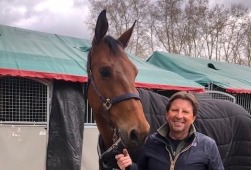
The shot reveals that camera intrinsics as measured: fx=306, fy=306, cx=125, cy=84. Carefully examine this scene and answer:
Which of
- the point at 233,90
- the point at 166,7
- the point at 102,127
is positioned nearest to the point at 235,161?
the point at 102,127

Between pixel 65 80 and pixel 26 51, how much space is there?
103 cm

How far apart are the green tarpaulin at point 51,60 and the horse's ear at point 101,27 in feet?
8.25

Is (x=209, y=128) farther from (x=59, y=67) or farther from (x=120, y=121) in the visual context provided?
(x=59, y=67)

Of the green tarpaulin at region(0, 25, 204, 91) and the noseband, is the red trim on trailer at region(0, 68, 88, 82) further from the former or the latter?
the noseband

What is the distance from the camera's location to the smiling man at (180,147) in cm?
172

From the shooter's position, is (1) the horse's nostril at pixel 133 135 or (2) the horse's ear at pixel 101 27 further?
(2) the horse's ear at pixel 101 27

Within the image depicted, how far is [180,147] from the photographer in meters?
1.78

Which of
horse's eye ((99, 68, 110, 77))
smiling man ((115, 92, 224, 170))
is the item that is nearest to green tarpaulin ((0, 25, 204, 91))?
horse's eye ((99, 68, 110, 77))

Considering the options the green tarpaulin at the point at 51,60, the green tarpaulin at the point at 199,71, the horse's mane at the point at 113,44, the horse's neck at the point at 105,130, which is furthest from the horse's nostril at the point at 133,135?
the green tarpaulin at the point at 199,71

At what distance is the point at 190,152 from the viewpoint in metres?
1.75

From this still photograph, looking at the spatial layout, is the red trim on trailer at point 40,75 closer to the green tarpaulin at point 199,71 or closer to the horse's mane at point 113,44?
the horse's mane at point 113,44

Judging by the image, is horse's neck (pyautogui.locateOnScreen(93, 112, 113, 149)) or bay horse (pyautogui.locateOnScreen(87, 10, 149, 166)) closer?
bay horse (pyautogui.locateOnScreen(87, 10, 149, 166))

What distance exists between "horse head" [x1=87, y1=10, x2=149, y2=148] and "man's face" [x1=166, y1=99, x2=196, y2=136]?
0.20m

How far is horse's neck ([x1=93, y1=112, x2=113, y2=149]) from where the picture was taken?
93.4 inches
